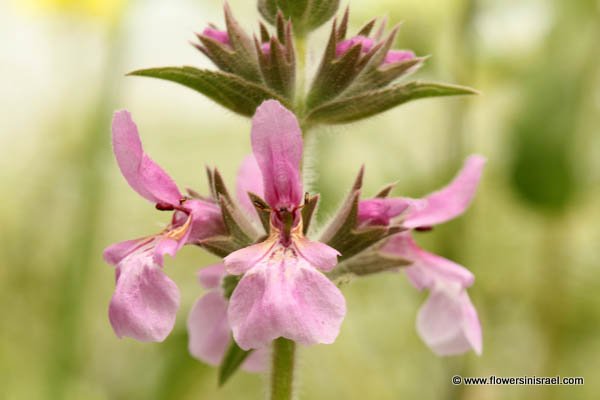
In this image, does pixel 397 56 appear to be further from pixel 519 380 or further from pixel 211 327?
pixel 519 380

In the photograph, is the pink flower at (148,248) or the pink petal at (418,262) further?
the pink petal at (418,262)

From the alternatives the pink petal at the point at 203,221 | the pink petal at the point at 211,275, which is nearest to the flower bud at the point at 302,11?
the pink petal at the point at 203,221

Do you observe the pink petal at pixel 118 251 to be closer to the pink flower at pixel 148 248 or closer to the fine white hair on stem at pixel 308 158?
the pink flower at pixel 148 248

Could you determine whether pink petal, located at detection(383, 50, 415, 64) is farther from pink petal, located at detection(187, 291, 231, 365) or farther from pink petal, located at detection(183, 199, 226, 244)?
pink petal, located at detection(187, 291, 231, 365)

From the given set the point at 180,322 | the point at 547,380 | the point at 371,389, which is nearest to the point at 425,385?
the point at 371,389

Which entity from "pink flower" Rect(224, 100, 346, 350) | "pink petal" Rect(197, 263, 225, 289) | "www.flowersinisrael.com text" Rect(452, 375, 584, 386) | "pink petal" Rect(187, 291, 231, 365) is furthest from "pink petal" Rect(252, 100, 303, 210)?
"www.flowersinisrael.com text" Rect(452, 375, 584, 386)

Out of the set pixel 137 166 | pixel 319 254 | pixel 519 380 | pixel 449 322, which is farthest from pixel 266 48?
pixel 519 380

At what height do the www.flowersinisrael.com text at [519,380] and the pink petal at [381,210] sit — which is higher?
the pink petal at [381,210]
